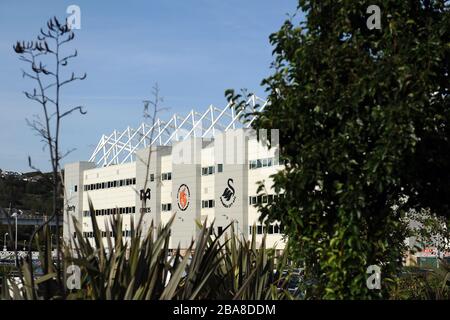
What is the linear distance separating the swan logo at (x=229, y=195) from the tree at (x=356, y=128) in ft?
217

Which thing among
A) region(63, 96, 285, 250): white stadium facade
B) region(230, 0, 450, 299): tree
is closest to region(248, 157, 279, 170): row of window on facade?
region(63, 96, 285, 250): white stadium facade

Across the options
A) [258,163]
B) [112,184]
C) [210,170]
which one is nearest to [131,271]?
[258,163]

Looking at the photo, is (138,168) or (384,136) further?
(138,168)

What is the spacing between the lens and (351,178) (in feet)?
27.5

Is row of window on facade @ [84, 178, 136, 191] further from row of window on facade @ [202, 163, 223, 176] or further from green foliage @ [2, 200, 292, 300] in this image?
green foliage @ [2, 200, 292, 300]

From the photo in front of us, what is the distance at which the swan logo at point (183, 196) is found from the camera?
83.7 metres

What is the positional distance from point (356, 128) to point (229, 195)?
68.2 meters

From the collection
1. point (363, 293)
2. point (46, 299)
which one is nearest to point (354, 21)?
point (363, 293)

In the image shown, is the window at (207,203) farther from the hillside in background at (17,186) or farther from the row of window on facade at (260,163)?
the hillside in background at (17,186)

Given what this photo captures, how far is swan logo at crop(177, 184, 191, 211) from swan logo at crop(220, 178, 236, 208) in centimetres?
727

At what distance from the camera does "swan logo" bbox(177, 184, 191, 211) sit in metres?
83.7

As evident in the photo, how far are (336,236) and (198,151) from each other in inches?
2916
